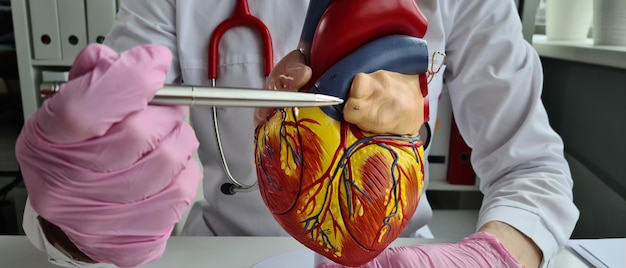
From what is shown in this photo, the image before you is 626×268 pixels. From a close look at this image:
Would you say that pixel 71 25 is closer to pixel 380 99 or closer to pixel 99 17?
pixel 99 17

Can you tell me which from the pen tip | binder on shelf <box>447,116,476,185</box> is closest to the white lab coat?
the pen tip

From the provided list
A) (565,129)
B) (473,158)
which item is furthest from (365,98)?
(565,129)

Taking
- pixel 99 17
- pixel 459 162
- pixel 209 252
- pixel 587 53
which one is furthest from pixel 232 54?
pixel 459 162

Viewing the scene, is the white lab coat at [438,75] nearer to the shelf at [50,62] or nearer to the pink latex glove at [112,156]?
the pink latex glove at [112,156]

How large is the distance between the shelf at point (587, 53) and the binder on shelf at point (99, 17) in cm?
107

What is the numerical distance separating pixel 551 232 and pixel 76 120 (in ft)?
1.90

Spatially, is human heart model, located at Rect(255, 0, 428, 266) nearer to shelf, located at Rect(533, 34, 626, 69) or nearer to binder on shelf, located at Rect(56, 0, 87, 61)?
shelf, located at Rect(533, 34, 626, 69)

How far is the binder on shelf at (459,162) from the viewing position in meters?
1.47

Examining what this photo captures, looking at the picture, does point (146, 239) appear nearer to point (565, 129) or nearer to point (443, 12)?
point (443, 12)

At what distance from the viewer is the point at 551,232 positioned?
67 centimetres

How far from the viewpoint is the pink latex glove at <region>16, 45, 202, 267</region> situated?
344 mm

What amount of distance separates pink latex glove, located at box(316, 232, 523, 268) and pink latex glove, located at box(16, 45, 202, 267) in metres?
0.20

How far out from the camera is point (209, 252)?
0.70m

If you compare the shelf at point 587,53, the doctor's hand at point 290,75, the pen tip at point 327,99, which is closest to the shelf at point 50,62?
the doctor's hand at point 290,75
